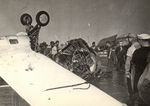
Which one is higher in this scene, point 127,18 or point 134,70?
point 127,18

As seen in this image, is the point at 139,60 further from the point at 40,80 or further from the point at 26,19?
the point at 26,19

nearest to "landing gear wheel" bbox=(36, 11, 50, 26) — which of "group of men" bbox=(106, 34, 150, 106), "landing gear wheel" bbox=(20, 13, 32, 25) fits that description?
"landing gear wheel" bbox=(20, 13, 32, 25)

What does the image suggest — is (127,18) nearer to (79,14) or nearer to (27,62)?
(79,14)

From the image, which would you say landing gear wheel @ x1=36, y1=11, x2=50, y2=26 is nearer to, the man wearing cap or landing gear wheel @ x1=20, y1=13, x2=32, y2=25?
landing gear wheel @ x1=20, y1=13, x2=32, y2=25

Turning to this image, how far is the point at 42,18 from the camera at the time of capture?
116 inches

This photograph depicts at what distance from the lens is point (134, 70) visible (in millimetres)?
3086

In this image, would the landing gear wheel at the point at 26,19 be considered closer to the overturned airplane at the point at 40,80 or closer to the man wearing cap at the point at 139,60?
the overturned airplane at the point at 40,80

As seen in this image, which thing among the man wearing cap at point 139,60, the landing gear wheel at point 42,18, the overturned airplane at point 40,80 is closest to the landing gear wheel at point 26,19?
the landing gear wheel at point 42,18

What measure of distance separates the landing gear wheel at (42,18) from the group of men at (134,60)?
935mm

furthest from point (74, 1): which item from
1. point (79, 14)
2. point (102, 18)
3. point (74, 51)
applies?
point (74, 51)

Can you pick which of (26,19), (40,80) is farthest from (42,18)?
(40,80)

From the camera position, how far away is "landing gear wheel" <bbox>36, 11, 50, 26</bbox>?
2898mm

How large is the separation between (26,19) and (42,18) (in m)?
0.22

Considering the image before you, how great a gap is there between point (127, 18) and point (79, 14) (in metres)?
0.76
